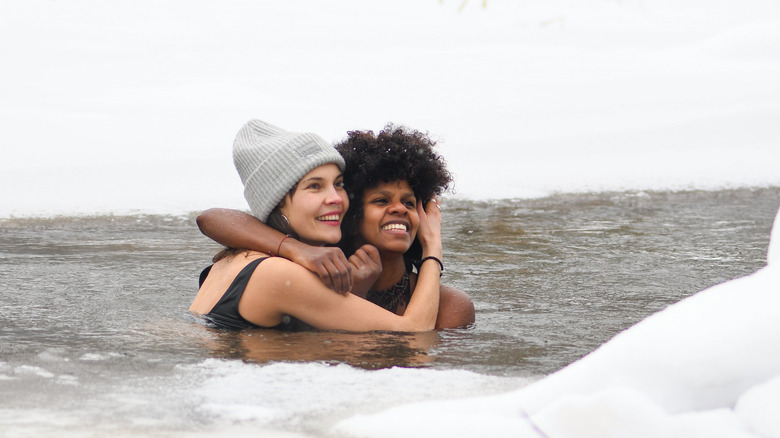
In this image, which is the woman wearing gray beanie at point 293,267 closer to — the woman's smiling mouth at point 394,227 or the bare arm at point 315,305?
the bare arm at point 315,305

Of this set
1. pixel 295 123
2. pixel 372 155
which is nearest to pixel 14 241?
pixel 372 155

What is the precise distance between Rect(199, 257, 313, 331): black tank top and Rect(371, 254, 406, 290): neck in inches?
23.6

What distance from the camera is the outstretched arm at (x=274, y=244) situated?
14.6 ft

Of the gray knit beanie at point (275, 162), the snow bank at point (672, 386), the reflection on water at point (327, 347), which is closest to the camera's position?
the snow bank at point (672, 386)

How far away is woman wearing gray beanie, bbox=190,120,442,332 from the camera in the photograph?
4.53m

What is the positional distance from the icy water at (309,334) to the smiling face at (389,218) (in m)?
0.49

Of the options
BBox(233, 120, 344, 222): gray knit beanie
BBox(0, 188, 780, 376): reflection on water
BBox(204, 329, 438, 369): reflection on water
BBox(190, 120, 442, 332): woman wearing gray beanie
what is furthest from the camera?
BBox(233, 120, 344, 222): gray knit beanie

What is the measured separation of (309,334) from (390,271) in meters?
0.68

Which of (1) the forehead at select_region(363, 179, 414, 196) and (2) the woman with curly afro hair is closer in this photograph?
(2) the woman with curly afro hair

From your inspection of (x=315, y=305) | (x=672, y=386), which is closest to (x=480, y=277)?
(x=315, y=305)

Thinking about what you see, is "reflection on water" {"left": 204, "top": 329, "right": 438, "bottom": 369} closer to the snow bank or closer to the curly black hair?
the curly black hair

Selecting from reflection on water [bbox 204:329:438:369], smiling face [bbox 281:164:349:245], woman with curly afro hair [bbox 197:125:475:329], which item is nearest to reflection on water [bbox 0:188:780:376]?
reflection on water [bbox 204:329:438:369]

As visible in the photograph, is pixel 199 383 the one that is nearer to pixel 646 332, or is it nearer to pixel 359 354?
pixel 359 354

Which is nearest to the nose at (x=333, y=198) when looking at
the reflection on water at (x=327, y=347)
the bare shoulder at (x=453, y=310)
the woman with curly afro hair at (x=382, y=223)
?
the woman with curly afro hair at (x=382, y=223)
